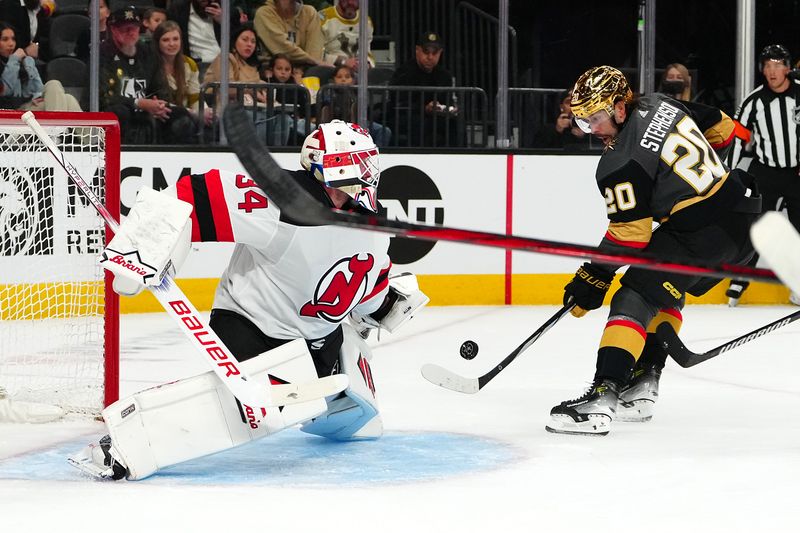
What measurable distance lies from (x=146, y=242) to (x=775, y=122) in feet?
13.9

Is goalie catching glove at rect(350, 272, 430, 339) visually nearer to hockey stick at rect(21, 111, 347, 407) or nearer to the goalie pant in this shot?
the goalie pant

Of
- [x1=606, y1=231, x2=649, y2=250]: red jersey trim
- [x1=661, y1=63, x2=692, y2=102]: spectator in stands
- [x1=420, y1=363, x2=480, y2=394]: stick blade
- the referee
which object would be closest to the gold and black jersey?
[x1=606, y1=231, x2=649, y2=250]: red jersey trim

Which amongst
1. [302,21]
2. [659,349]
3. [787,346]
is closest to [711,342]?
[787,346]

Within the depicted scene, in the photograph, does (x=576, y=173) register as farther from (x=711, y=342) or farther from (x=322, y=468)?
(x=322, y=468)

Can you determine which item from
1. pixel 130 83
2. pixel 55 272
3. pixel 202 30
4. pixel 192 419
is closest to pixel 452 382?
pixel 192 419

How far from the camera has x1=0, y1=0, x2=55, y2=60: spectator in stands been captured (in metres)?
5.61

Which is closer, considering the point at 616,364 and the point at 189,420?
the point at 189,420

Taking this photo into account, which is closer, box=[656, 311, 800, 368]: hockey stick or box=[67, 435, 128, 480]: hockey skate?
box=[67, 435, 128, 480]: hockey skate

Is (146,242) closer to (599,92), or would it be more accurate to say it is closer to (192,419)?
(192,419)

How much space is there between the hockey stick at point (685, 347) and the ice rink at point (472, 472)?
0.57 feet

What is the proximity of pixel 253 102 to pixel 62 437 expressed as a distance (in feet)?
10.2

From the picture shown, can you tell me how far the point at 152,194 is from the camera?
258 centimetres

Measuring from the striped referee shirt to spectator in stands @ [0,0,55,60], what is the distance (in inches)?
124

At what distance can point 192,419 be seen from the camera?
264cm
